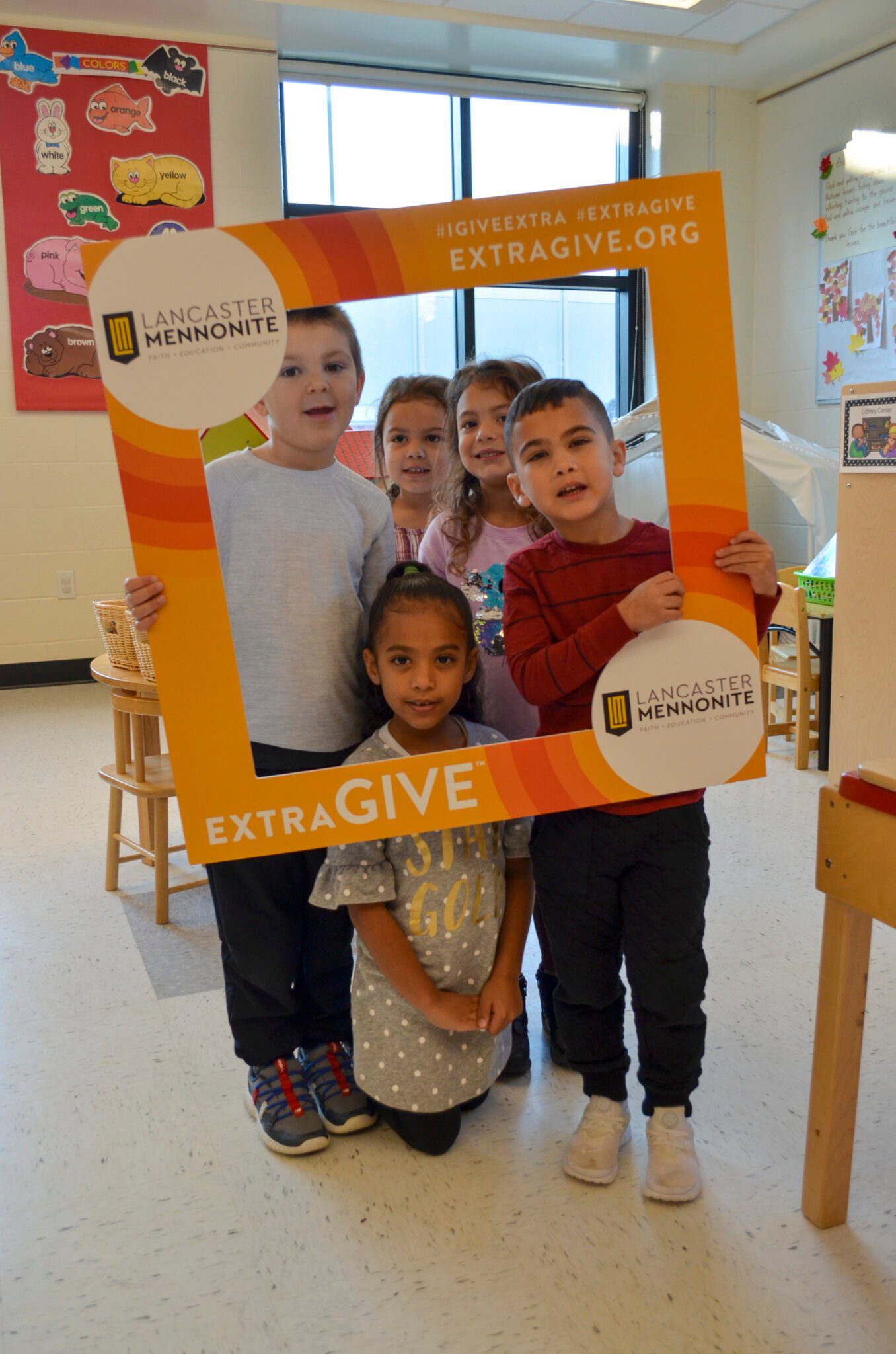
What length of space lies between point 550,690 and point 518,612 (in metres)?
0.12

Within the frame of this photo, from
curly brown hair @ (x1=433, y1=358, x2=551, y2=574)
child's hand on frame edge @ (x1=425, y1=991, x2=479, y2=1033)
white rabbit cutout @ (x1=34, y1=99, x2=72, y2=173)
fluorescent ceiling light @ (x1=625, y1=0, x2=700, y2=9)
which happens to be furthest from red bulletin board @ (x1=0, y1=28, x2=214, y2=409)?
child's hand on frame edge @ (x1=425, y1=991, x2=479, y2=1033)

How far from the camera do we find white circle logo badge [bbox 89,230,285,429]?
1102mm

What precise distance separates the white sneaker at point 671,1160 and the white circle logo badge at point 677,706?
47 centimetres

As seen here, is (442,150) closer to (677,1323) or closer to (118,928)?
(118,928)

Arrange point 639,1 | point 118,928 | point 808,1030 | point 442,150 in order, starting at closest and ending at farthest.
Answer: point 808,1030 < point 118,928 < point 639,1 < point 442,150

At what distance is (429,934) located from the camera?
144cm

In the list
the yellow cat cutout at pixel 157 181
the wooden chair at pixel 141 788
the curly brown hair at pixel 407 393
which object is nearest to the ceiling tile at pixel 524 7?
the yellow cat cutout at pixel 157 181

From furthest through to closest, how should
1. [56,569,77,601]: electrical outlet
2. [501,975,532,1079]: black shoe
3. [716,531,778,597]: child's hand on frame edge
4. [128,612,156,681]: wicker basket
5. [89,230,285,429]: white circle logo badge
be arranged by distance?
[56,569,77,601]: electrical outlet < [128,612,156,681]: wicker basket < [501,975,532,1079]: black shoe < [716,531,778,597]: child's hand on frame edge < [89,230,285,429]: white circle logo badge

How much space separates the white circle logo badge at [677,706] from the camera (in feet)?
4.05

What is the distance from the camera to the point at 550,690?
4.19 feet

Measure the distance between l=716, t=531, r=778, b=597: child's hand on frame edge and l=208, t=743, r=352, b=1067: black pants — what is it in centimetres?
56

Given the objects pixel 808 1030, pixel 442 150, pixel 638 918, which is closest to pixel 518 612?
pixel 638 918

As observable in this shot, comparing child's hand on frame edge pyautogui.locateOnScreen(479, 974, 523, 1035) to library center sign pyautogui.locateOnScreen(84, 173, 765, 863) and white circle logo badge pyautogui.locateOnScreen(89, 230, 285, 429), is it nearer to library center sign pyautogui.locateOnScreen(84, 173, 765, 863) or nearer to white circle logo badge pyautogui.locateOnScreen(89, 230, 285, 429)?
library center sign pyautogui.locateOnScreen(84, 173, 765, 863)

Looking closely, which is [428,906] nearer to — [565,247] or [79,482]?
[565,247]
